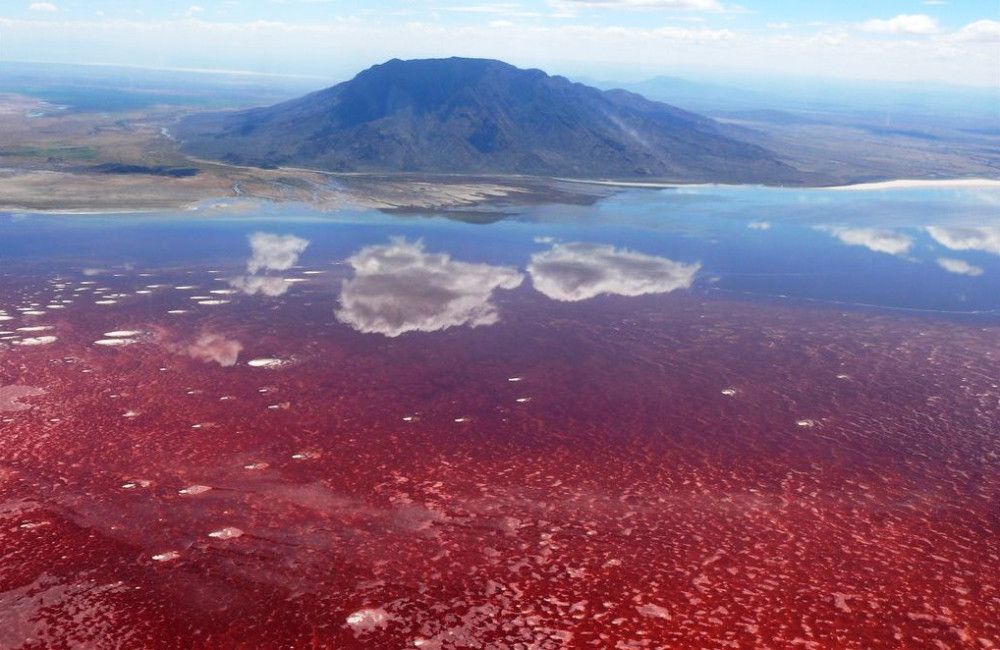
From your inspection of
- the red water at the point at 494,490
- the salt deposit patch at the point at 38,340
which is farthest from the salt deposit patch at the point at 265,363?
the salt deposit patch at the point at 38,340

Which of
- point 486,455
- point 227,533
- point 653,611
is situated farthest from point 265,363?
point 653,611

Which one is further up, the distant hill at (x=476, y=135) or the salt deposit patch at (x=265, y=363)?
the distant hill at (x=476, y=135)

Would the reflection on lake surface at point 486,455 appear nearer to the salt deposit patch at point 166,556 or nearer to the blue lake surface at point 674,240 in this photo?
the salt deposit patch at point 166,556

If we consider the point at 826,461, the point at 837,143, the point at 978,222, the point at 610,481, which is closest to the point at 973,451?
the point at 826,461

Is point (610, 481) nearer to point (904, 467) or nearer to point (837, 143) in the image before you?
point (904, 467)

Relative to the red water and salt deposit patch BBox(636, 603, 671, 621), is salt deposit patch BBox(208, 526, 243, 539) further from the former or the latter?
salt deposit patch BBox(636, 603, 671, 621)

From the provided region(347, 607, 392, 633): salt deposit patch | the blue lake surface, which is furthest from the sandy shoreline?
region(347, 607, 392, 633): salt deposit patch

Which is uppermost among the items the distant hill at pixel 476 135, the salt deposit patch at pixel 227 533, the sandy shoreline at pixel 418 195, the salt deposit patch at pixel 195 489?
the distant hill at pixel 476 135
